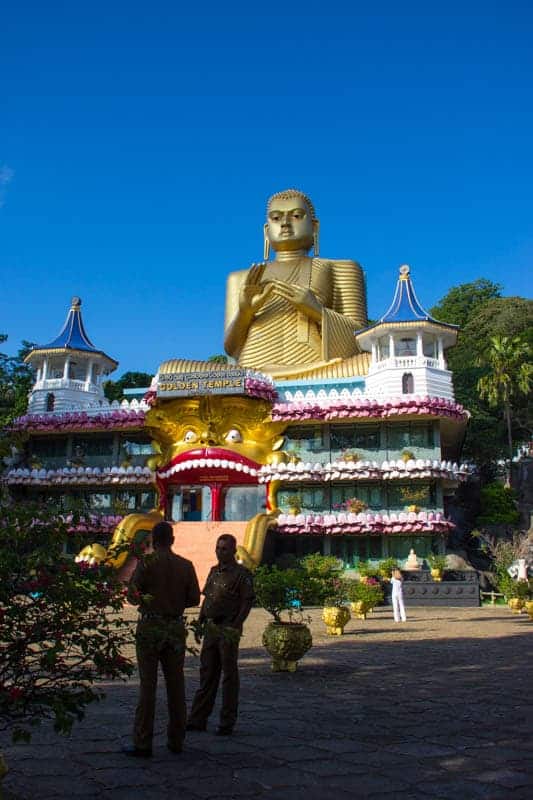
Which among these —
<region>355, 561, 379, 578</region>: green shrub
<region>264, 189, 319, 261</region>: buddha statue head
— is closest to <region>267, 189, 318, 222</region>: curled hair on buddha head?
<region>264, 189, 319, 261</region>: buddha statue head

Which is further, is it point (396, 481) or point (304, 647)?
point (396, 481)

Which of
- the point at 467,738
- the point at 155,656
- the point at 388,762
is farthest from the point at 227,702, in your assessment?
the point at 467,738

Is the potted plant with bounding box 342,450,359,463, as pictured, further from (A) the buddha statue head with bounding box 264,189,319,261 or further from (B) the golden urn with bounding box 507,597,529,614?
(A) the buddha statue head with bounding box 264,189,319,261

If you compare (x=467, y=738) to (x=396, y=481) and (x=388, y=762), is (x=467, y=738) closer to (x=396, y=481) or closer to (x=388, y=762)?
(x=388, y=762)

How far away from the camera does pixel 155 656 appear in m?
6.13

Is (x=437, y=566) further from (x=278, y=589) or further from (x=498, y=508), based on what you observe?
(x=278, y=589)

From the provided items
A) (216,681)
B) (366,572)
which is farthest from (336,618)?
(366,572)

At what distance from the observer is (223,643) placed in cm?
A: 711

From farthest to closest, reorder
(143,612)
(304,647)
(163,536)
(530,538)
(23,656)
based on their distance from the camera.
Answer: (530,538)
(304,647)
(163,536)
(143,612)
(23,656)

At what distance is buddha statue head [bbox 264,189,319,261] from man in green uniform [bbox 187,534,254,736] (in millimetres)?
31877

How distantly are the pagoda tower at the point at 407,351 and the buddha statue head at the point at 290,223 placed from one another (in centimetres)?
796

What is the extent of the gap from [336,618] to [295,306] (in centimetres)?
2053

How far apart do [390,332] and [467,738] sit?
2476cm

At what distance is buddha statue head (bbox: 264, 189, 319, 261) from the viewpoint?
38.0 metres
